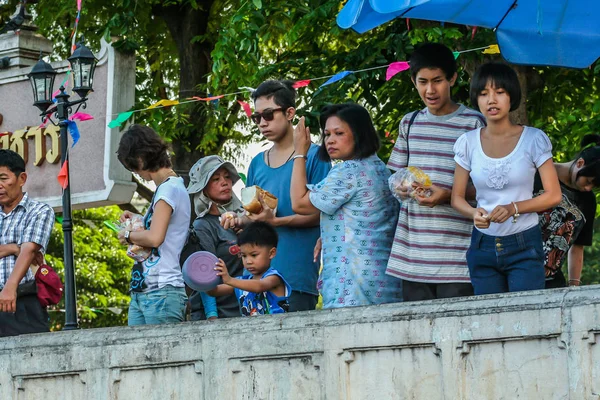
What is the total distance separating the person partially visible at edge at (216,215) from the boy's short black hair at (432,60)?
1.68m

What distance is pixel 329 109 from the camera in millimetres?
7473

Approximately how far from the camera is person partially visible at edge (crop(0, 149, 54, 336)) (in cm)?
851

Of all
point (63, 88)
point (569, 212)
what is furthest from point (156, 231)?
point (63, 88)

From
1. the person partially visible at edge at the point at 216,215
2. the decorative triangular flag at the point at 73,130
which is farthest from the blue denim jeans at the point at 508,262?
the decorative triangular flag at the point at 73,130

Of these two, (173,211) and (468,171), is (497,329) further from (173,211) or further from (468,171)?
(173,211)

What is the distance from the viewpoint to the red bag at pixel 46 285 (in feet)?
28.1

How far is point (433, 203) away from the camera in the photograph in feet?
22.7

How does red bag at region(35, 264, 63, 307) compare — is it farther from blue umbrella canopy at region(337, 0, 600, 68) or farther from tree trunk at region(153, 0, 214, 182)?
tree trunk at region(153, 0, 214, 182)

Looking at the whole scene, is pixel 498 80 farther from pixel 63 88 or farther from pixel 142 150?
pixel 63 88

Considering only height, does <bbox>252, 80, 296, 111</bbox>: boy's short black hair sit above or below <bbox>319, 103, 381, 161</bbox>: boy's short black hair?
above

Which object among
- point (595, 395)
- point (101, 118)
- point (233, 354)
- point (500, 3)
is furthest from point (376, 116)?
point (595, 395)

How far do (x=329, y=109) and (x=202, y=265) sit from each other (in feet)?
3.83

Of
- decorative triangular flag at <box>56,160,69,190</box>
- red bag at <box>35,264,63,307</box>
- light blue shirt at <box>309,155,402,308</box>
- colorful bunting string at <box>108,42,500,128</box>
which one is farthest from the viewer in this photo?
decorative triangular flag at <box>56,160,69,190</box>

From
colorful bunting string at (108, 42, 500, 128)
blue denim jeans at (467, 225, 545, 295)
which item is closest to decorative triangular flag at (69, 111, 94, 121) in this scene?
colorful bunting string at (108, 42, 500, 128)
